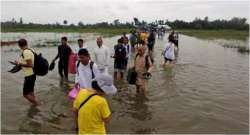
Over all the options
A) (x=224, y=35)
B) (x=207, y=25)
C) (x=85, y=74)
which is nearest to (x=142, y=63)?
(x=85, y=74)

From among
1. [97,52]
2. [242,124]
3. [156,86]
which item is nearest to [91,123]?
[242,124]

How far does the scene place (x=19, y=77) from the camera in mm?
13906

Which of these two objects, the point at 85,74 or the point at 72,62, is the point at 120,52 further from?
the point at 85,74

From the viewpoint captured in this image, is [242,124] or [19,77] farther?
[19,77]

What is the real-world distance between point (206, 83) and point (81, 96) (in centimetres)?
973

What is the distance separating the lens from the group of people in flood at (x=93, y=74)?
13.8ft

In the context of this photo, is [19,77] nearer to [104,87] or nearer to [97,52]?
[97,52]

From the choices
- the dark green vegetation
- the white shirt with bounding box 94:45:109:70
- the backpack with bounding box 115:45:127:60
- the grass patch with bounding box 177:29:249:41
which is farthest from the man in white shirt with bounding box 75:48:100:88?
the dark green vegetation

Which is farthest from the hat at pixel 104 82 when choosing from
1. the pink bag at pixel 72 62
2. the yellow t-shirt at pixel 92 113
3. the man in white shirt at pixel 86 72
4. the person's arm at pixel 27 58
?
the pink bag at pixel 72 62

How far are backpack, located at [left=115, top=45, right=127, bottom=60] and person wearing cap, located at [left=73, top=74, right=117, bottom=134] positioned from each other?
7743 mm

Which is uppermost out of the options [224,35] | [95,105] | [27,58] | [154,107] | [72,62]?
[27,58]

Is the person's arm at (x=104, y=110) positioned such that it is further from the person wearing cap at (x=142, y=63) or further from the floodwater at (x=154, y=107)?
the person wearing cap at (x=142, y=63)

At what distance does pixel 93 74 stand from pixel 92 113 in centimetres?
233

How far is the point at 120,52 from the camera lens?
476 inches
